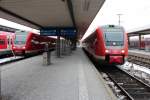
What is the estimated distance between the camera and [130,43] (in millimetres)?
61844

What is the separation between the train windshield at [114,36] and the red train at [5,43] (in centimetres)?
1280

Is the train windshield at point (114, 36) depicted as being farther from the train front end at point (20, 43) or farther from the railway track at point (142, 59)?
the train front end at point (20, 43)

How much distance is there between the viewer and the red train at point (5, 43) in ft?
89.5

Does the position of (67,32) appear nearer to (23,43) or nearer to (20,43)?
(23,43)

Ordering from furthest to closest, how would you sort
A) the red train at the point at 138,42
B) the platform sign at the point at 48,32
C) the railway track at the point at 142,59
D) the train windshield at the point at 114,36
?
the red train at the point at 138,42 < the platform sign at the point at 48,32 < the railway track at the point at 142,59 < the train windshield at the point at 114,36

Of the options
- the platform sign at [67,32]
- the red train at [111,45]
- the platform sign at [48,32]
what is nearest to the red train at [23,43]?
the platform sign at [48,32]

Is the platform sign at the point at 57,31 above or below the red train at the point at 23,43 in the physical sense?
above

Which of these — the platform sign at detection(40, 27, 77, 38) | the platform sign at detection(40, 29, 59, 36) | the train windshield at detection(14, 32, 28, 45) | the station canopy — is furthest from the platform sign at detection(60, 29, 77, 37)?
the station canopy

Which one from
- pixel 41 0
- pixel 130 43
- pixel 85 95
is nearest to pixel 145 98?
pixel 85 95

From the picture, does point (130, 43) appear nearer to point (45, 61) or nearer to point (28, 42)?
point (28, 42)

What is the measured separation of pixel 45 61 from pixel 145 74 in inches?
267

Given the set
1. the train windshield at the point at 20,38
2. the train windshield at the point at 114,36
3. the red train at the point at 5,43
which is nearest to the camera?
the train windshield at the point at 114,36

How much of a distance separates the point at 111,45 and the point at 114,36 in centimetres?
71

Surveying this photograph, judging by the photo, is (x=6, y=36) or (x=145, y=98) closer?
(x=145, y=98)
